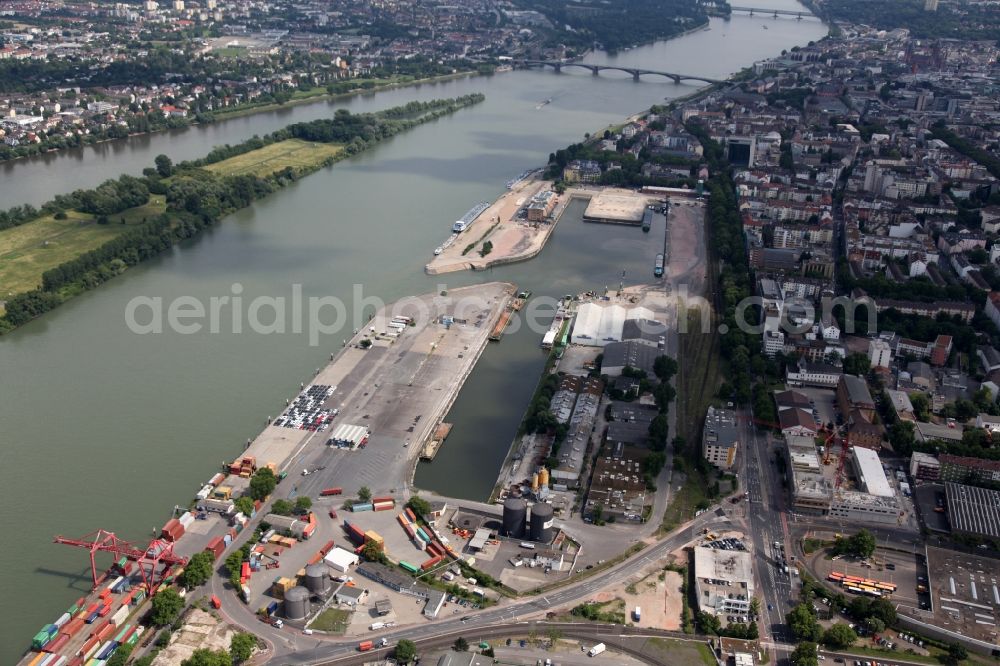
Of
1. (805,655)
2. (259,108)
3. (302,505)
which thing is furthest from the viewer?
(259,108)

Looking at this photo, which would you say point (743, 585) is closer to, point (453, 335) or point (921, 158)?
point (453, 335)

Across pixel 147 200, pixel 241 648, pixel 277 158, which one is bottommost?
pixel 241 648

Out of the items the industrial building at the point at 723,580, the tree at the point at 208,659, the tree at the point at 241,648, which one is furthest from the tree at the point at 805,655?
the tree at the point at 208,659

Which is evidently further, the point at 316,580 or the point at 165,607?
the point at 316,580

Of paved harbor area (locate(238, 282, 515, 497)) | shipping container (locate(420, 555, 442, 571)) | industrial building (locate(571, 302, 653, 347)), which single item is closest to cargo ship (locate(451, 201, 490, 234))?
paved harbor area (locate(238, 282, 515, 497))

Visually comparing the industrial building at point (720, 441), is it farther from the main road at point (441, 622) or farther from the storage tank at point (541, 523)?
the storage tank at point (541, 523)

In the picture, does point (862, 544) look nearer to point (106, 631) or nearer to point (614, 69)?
point (106, 631)

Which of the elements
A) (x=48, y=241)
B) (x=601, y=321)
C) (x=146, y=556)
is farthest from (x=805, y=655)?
(x=48, y=241)

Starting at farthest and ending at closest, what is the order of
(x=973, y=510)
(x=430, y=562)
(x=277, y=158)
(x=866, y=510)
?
(x=277, y=158)
(x=866, y=510)
(x=973, y=510)
(x=430, y=562)
